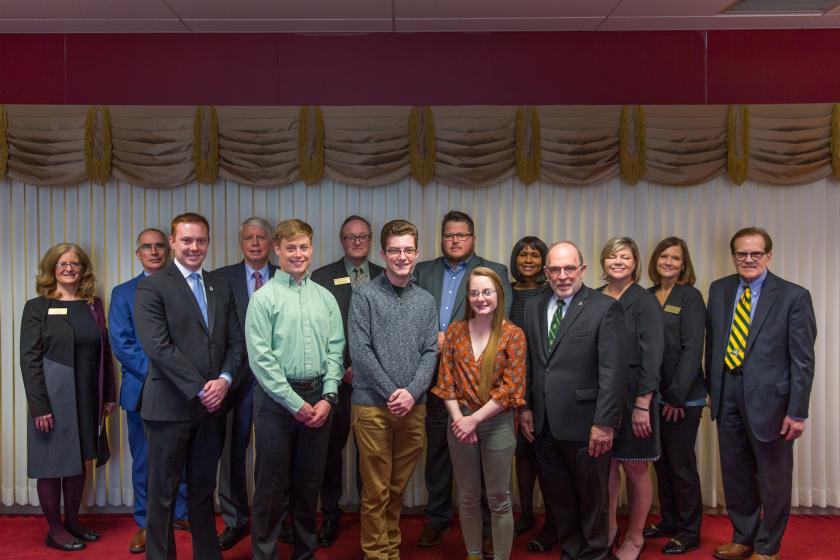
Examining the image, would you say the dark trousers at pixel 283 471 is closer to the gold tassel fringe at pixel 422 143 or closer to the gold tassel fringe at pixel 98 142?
the gold tassel fringe at pixel 422 143

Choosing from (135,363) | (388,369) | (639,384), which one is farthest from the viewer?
(135,363)

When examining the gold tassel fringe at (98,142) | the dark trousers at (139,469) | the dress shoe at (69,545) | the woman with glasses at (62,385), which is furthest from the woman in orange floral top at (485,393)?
the gold tassel fringe at (98,142)

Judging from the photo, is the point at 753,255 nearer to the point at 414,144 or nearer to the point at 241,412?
the point at 414,144

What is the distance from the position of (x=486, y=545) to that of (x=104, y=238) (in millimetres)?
2973

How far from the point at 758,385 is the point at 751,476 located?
0.53 metres

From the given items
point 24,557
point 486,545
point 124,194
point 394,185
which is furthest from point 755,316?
point 24,557

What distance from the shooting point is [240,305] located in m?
3.96

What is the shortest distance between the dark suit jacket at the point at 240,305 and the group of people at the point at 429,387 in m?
0.02

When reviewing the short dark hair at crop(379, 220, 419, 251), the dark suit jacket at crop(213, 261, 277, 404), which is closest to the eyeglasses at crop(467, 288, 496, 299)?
the short dark hair at crop(379, 220, 419, 251)

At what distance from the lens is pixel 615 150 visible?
4.40m

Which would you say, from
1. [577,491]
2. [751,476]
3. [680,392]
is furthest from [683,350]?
[577,491]

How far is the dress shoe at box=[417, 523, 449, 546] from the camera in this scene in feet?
12.9

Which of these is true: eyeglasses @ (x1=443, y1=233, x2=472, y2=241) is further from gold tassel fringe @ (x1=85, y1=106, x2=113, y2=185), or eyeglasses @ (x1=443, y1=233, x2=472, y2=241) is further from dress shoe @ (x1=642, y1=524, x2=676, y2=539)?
gold tassel fringe @ (x1=85, y1=106, x2=113, y2=185)

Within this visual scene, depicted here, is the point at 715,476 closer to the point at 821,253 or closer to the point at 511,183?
the point at 821,253
